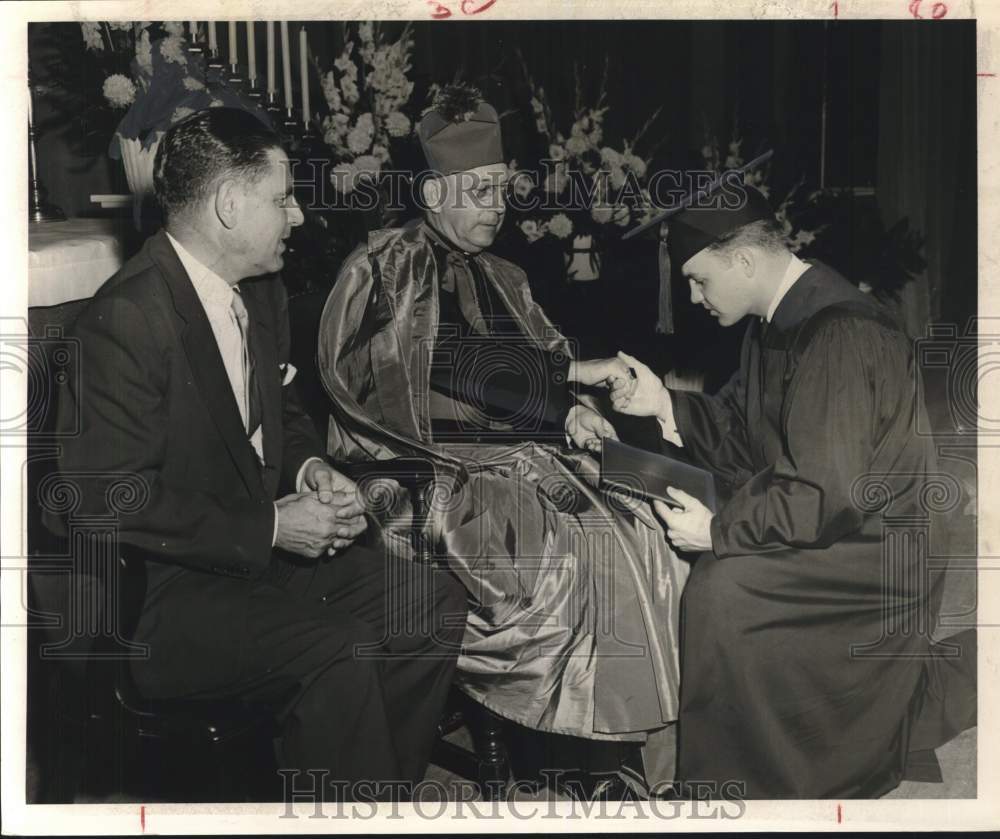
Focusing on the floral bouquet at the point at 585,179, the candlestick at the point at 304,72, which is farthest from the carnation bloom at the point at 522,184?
the candlestick at the point at 304,72

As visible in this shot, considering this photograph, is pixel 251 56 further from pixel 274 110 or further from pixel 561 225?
pixel 561 225

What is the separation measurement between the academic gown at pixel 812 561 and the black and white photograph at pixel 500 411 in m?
0.01

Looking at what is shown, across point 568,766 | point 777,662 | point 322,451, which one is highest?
point 322,451

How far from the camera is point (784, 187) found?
15.1 feet

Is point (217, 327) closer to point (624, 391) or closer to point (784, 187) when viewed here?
point (624, 391)

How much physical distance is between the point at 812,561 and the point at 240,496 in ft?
6.07

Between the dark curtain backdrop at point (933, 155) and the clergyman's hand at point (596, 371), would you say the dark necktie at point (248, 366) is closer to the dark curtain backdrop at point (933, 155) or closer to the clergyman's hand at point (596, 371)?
the clergyman's hand at point (596, 371)

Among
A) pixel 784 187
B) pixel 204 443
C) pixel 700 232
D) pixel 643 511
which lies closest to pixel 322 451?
pixel 204 443

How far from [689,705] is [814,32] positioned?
7.34 feet

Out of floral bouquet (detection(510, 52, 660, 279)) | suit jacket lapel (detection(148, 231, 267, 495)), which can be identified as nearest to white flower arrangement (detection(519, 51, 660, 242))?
floral bouquet (detection(510, 52, 660, 279))

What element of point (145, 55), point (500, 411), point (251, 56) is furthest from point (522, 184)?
point (145, 55)

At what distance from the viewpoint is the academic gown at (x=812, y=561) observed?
4574 mm

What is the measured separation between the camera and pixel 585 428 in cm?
463

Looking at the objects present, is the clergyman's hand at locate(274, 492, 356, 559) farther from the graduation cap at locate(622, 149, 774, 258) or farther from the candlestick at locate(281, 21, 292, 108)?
the graduation cap at locate(622, 149, 774, 258)
